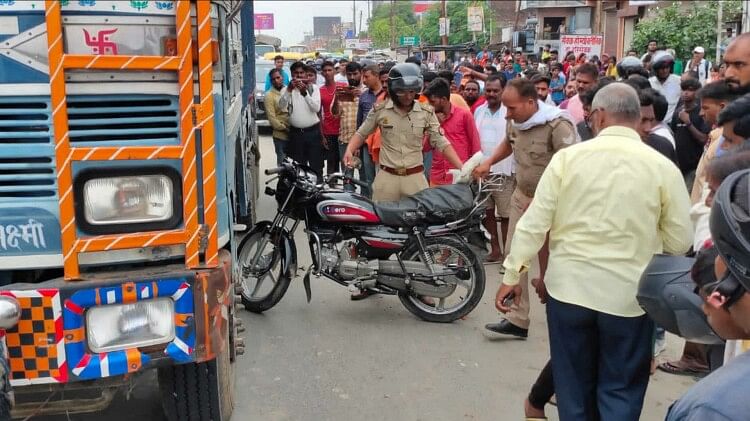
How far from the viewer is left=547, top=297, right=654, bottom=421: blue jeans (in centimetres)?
318

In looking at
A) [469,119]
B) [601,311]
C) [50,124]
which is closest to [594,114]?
[601,311]

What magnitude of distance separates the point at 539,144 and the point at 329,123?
5.23 meters

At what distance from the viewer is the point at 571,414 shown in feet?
10.9

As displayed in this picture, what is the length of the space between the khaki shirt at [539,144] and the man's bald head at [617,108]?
1602mm

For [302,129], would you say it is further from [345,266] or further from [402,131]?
[345,266]

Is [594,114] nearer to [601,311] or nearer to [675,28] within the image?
[601,311]

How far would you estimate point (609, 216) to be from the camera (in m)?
3.11

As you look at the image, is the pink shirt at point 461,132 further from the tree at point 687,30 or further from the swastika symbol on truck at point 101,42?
the tree at point 687,30

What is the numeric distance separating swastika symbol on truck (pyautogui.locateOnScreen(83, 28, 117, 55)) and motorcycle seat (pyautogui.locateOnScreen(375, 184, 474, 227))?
9.22 feet

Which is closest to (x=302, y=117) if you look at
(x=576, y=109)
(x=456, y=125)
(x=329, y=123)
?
(x=329, y=123)

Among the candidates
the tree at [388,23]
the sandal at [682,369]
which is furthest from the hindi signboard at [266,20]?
the sandal at [682,369]

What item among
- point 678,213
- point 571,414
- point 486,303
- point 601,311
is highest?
point 678,213

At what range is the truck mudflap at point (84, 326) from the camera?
111 inches

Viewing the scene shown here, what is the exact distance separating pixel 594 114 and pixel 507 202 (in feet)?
12.9
